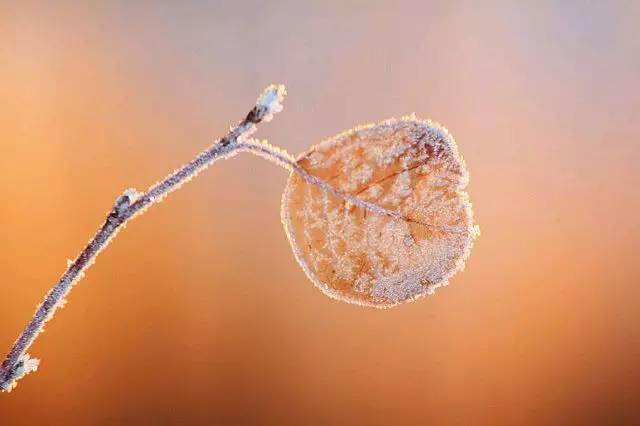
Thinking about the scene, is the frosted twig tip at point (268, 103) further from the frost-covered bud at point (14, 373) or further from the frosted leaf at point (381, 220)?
the frost-covered bud at point (14, 373)

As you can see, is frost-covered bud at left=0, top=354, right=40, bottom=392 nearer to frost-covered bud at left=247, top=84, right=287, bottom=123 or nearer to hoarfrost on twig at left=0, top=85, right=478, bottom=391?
hoarfrost on twig at left=0, top=85, right=478, bottom=391

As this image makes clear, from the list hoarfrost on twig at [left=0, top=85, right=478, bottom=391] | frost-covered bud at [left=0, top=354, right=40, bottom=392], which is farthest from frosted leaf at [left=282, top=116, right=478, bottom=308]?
frost-covered bud at [left=0, top=354, right=40, bottom=392]

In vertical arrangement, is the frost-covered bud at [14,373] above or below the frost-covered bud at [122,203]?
below

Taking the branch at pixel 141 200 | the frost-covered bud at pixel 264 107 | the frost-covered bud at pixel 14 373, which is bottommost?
the frost-covered bud at pixel 14 373

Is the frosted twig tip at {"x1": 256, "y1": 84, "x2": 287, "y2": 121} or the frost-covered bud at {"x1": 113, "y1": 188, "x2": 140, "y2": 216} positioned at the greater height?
the frosted twig tip at {"x1": 256, "y1": 84, "x2": 287, "y2": 121}

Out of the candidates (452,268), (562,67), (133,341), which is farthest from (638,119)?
(133,341)

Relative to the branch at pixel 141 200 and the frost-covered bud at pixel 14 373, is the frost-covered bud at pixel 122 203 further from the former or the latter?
the frost-covered bud at pixel 14 373

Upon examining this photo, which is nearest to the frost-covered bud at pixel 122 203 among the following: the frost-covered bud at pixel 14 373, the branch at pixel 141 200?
the branch at pixel 141 200

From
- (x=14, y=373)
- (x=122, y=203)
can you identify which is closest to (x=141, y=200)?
(x=122, y=203)
